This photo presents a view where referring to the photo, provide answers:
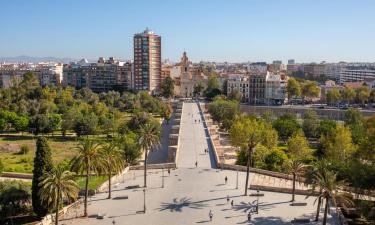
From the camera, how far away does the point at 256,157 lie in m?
45.2

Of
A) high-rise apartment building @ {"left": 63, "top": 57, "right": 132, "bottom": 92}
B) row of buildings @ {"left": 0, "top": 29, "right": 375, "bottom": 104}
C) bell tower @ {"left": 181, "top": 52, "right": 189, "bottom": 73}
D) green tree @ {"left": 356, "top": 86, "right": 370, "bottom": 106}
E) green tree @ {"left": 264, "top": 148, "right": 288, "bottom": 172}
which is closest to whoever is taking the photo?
green tree @ {"left": 264, "top": 148, "right": 288, "bottom": 172}

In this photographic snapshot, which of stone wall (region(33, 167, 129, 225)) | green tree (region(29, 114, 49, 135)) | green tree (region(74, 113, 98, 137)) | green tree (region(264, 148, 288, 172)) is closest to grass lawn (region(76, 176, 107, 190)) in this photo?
stone wall (region(33, 167, 129, 225))

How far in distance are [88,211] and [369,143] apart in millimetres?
20678

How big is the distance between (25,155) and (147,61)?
75.6m

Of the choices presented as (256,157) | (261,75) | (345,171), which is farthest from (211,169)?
(261,75)

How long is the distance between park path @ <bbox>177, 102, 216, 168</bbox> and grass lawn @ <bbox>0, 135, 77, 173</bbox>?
49.3 feet

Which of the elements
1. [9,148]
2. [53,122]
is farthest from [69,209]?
[53,122]

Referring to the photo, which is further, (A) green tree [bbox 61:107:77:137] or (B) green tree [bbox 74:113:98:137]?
(A) green tree [bbox 61:107:77:137]

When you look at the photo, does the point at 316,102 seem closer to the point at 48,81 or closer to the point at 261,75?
the point at 261,75

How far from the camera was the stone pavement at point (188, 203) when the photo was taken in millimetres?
29250

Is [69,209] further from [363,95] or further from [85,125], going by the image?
[363,95]

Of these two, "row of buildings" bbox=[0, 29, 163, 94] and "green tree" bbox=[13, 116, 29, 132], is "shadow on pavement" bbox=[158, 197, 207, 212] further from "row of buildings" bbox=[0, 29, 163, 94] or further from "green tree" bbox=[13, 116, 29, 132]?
"row of buildings" bbox=[0, 29, 163, 94]

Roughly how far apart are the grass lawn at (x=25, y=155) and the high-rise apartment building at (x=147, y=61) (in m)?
60.6

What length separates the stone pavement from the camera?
29.2m
